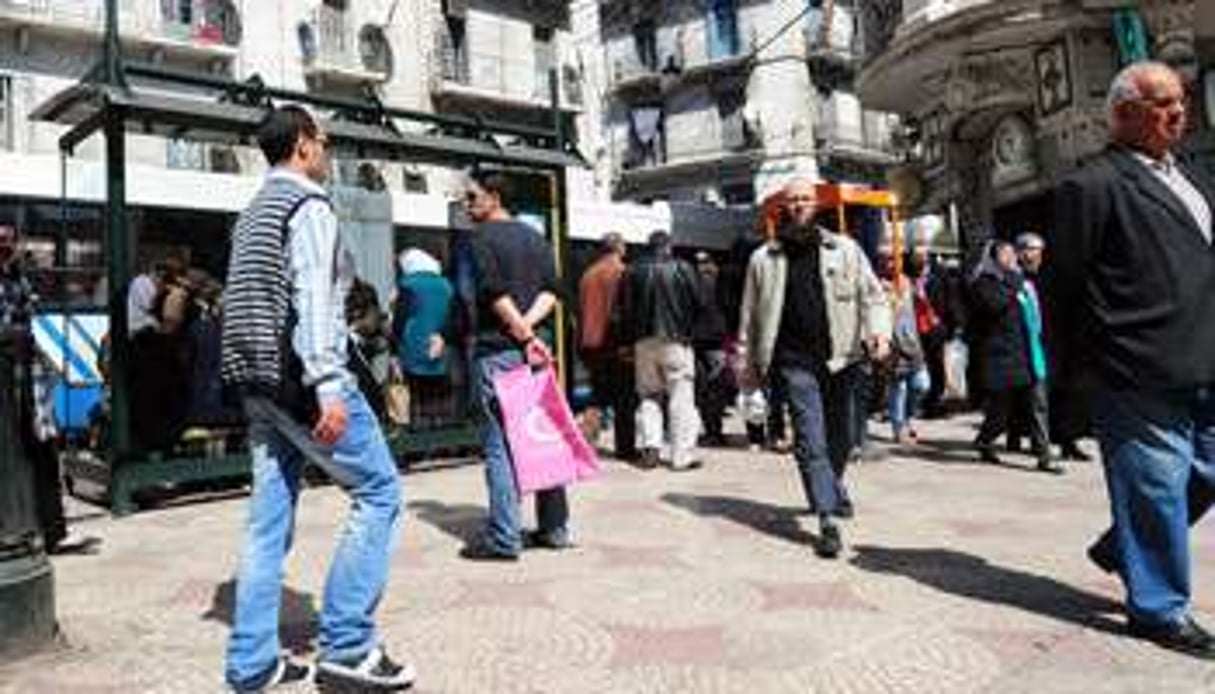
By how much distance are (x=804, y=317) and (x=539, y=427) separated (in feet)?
4.77

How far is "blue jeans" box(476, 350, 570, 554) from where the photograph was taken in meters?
6.27

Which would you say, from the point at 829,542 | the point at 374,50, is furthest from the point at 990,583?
the point at 374,50

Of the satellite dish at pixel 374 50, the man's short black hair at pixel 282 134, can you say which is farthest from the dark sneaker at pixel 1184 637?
the satellite dish at pixel 374 50

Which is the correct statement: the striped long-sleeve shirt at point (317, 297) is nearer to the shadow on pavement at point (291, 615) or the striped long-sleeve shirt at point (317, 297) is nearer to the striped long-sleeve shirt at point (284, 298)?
the striped long-sleeve shirt at point (284, 298)

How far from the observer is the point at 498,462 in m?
6.25

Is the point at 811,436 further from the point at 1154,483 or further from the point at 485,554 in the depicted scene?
the point at 1154,483

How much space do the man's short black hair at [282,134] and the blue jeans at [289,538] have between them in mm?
818

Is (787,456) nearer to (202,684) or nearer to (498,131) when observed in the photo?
(498,131)

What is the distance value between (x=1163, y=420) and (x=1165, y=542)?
42 cm

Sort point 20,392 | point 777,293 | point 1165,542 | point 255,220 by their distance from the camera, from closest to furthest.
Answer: point 255,220, point 1165,542, point 20,392, point 777,293

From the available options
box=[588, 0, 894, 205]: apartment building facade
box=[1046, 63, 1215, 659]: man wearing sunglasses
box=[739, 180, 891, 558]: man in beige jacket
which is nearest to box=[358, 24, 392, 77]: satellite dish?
box=[588, 0, 894, 205]: apartment building facade

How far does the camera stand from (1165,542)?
459 cm

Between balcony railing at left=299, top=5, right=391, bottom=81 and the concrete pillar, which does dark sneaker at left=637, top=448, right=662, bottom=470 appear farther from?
the concrete pillar

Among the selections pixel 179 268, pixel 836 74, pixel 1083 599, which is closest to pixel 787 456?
pixel 179 268
